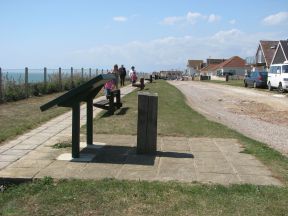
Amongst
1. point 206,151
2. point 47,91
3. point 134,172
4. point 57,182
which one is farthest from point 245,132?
point 47,91

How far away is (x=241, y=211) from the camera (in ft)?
16.3

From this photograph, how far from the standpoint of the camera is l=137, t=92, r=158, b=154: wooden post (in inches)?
305

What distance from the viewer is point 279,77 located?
3381 cm

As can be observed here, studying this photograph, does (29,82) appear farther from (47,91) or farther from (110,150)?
(110,150)

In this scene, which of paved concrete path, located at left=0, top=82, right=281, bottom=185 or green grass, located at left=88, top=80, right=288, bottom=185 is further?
green grass, located at left=88, top=80, right=288, bottom=185

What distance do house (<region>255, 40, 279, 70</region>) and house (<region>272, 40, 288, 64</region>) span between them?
5.52 m

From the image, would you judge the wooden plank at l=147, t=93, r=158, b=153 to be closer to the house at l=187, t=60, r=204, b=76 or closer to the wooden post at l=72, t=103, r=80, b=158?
the wooden post at l=72, t=103, r=80, b=158

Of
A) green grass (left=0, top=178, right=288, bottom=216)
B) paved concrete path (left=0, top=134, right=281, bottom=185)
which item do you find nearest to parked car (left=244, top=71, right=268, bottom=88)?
paved concrete path (left=0, top=134, right=281, bottom=185)

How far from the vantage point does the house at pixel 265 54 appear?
7138 cm

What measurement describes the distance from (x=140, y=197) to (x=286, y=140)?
20.1 feet

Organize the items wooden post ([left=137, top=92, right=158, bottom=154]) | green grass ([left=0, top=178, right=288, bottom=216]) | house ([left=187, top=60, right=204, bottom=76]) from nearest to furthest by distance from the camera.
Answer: green grass ([left=0, top=178, right=288, bottom=216]) < wooden post ([left=137, top=92, right=158, bottom=154]) < house ([left=187, top=60, right=204, bottom=76])

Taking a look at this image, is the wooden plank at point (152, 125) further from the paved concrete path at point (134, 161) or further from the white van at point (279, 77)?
the white van at point (279, 77)

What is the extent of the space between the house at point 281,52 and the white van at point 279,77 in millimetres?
25505

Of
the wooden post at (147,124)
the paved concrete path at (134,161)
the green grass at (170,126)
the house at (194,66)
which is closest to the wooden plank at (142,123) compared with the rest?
the wooden post at (147,124)
